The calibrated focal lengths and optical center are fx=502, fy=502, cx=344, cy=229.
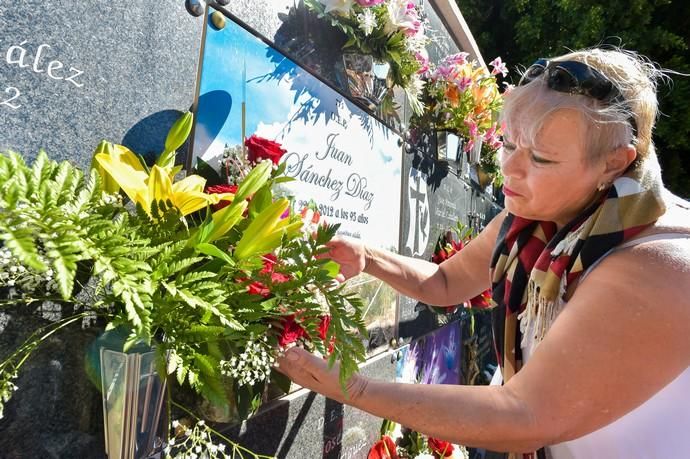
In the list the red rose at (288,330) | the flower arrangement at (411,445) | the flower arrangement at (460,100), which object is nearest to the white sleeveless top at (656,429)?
the red rose at (288,330)

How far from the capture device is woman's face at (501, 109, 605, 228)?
1.31 m

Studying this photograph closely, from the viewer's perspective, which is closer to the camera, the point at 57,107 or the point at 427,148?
the point at 57,107

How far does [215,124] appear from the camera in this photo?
56.6 inches

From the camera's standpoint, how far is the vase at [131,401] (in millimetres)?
956

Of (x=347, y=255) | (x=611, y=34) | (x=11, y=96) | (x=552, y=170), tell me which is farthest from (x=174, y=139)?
(x=611, y=34)

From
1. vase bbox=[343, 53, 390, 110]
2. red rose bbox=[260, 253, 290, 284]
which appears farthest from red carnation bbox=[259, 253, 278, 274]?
vase bbox=[343, 53, 390, 110]

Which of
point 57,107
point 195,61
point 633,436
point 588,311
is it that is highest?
point 195,61

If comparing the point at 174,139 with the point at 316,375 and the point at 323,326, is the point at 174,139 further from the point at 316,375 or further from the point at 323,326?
the point at 316,375

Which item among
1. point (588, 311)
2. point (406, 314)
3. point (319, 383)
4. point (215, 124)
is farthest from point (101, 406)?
point (406, 314)

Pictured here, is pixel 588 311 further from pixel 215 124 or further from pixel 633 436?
pixel 215 124

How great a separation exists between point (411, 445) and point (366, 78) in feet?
6.41

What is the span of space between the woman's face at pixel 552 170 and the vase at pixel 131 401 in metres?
1.06

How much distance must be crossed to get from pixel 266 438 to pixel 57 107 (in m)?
1.17

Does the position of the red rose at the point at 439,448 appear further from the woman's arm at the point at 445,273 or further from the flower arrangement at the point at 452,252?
the woman's arm at the point at 445,273
